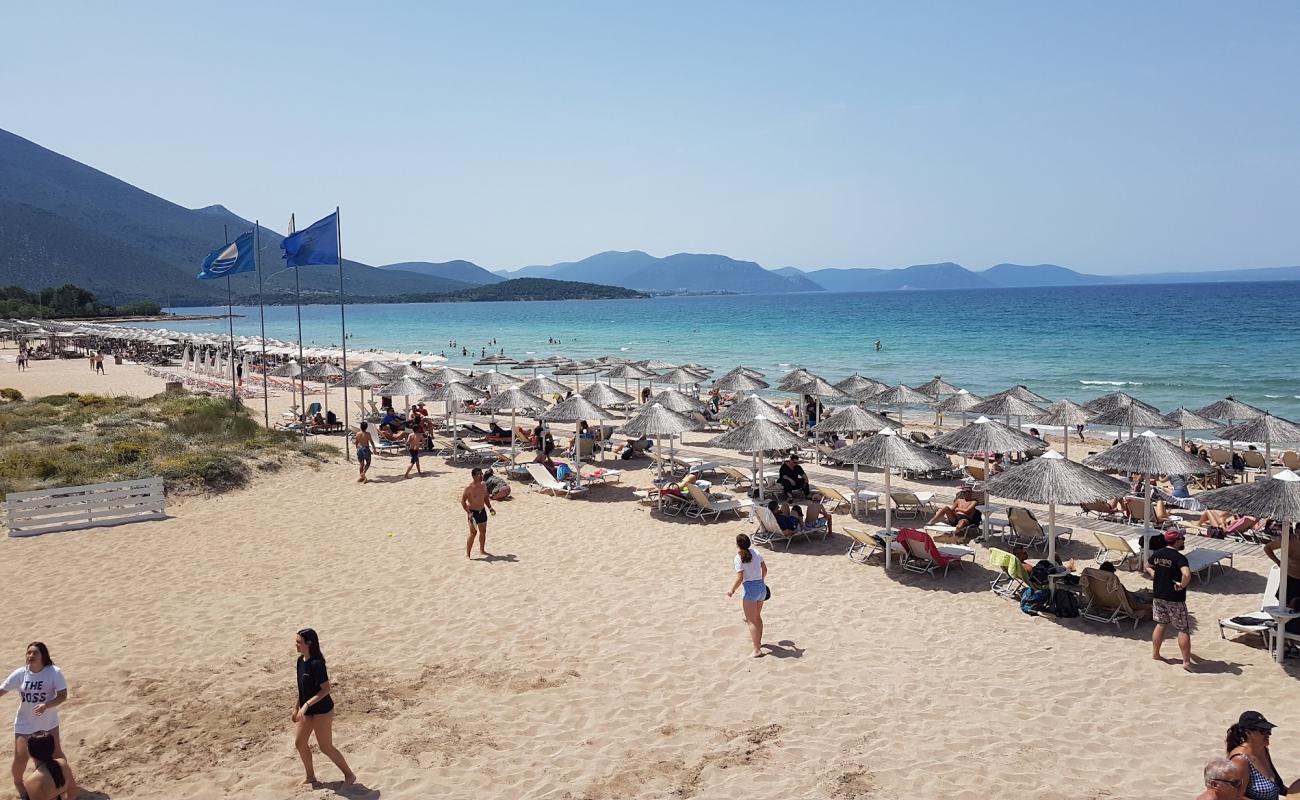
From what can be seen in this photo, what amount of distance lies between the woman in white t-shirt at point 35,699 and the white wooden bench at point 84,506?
7623 millimetres

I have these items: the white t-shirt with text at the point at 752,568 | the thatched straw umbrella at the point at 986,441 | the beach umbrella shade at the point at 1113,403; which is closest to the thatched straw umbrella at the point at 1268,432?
the beach umbrella shade at the point at 1113,403

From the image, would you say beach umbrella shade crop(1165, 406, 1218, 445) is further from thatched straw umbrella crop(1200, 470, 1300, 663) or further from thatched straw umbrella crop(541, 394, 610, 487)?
thatched straw umbrella crop(541, 394, 610, 487)

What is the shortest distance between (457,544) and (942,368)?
1432 inches

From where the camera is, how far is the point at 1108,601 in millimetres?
7734

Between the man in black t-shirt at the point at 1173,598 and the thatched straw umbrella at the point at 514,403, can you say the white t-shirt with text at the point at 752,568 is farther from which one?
the thatched straw umbrella at the point at 514,403

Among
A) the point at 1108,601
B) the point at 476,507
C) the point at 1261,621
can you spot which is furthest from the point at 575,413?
the point at 1261,621

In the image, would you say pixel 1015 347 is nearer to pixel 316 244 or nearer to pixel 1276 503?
pixel 316 244

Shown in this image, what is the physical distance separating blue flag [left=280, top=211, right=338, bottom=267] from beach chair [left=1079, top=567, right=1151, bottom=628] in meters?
15.4

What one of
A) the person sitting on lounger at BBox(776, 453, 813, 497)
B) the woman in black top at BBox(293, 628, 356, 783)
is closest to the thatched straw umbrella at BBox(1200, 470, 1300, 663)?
the person sitting on lounger at BBox(776, 453, 813, 497)

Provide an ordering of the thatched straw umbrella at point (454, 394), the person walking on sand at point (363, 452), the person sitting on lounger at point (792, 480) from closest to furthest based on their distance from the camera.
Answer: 1. the person sitting on lounger at point (792, 480)
2. the person walking on sand at point (363, 452)
3. the thatched straw umbrella at point (454, 394)

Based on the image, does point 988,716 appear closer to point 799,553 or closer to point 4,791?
point 799,553

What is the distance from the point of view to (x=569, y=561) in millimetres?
9812

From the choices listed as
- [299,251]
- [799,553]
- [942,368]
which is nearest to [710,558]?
[799,553]

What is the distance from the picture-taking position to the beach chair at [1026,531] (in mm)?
10219
